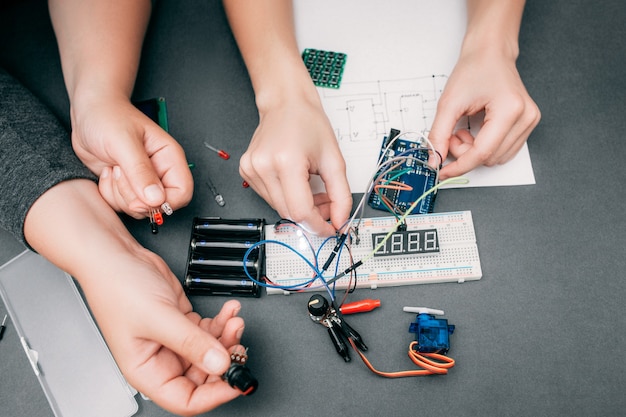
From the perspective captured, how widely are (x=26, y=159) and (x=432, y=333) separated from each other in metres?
1.28

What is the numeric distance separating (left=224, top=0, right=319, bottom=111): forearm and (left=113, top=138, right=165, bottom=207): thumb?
15.5 inches

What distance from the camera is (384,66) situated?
1520 mm

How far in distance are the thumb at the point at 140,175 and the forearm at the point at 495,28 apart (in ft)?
3.43

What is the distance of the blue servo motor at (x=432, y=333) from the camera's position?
1.21 m

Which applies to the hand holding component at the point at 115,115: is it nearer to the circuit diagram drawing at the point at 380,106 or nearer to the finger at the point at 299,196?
the finger at the point at 299,196

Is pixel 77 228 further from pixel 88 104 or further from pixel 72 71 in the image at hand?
pixel 72 71

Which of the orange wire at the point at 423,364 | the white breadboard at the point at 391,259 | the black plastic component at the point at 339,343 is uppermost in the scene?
the white breadboard at the point at 391,259

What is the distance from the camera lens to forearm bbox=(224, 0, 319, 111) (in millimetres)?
1338

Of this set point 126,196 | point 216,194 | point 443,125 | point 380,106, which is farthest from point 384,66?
point 126,196

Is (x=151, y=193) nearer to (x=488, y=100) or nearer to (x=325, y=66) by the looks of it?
(x=325, y=66)

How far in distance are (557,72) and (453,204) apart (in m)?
0.61

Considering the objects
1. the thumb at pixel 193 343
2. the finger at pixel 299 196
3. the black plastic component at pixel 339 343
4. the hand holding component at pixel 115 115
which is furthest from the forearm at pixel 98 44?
the black plastic component at pixel 339 343

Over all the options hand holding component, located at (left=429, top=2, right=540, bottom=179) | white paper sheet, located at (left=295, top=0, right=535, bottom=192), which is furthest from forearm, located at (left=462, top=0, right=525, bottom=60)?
white paper sheet, located at (left=295, top=0, right=535, bottom=192)

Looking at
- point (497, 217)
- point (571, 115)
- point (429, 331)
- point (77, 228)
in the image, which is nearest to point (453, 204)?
point (497, 217)
